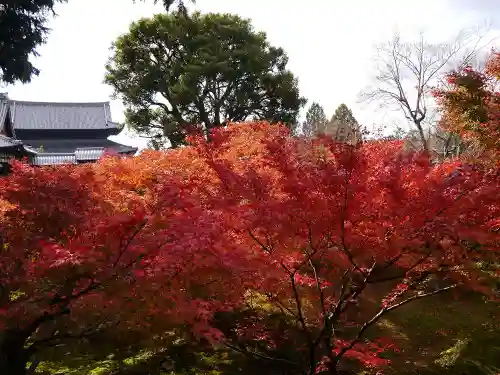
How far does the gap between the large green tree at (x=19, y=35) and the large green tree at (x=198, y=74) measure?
1512 cm

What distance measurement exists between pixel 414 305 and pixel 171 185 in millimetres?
7093

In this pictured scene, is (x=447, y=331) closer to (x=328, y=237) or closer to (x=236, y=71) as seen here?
(x=328, y=237)

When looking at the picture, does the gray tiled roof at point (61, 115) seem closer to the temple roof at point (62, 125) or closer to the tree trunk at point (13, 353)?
the temple roof at point (62, 125)

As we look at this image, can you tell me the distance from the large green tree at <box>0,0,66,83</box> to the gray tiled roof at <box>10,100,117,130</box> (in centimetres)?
3008

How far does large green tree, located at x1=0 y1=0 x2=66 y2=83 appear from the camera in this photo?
10.0m

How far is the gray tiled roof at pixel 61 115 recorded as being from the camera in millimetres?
40375

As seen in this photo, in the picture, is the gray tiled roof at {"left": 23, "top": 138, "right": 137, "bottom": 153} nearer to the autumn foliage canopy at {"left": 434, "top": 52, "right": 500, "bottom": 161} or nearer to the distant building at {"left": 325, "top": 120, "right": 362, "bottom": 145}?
the autumn foliage canopy at {"left": 434, "top": 52, "right": 500, "bottom": 161}

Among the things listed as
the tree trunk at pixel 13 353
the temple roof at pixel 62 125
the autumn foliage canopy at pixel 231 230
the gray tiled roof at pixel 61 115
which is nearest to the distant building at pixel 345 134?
the autumn foliage canopy at pixel 231 230

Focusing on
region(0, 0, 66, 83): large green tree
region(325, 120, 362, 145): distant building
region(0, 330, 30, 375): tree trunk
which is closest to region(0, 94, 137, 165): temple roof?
region(0, 0, 66, 83): large green tree

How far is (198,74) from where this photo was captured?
87.5 feet

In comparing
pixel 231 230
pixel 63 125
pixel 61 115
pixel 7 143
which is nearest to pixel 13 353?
pixel 231 230

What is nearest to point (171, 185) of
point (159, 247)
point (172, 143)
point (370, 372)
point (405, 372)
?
point (159, 247)

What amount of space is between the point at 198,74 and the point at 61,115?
2100cm

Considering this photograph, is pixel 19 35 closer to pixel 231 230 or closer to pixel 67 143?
pixel 231 230
